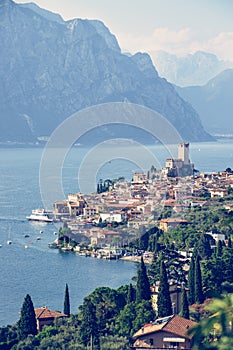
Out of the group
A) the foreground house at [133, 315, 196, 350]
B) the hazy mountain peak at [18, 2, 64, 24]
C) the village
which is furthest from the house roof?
the hazy mountain peak at [18, 2, 64, 24]

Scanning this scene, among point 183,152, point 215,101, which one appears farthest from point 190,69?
point 183,152

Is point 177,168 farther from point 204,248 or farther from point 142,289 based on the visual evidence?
point 142,289

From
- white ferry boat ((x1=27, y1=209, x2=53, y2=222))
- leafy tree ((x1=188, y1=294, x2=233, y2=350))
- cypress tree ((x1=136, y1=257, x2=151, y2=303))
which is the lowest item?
leafy tree ((x1=188, y1=294, x2=233, y2=350))

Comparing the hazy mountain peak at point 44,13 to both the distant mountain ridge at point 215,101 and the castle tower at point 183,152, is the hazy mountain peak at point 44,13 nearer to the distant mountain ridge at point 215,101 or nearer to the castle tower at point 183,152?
the distant mountain ridge at point 215,101

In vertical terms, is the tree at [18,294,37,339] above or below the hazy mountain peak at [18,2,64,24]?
below

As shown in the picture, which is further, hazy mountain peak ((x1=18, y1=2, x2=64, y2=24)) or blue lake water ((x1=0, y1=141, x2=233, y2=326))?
hazy mountain peak ((x1=18, y1=2, x2=64, y2=24))

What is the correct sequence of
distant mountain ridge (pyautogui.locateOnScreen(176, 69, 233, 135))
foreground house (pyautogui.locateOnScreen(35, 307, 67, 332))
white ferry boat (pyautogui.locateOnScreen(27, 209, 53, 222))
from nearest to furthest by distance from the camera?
1. foreground house (pyautogui.locateOnScreen(35, 307, 67, 332))
2. white ferry boat (pyautogui.locateOnScreen(27, 209, 53, 222))
3. distant mountain ridge (pyautogui.locateOnScreen(176, 69, 233, 135))

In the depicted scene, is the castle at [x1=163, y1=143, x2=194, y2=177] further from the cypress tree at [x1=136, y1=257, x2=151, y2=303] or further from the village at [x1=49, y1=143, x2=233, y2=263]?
the cypress tree at [x1=136, y1=257, x2=151, y2=303]
